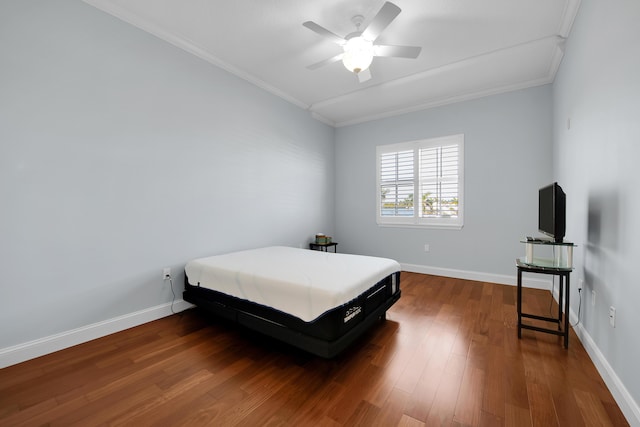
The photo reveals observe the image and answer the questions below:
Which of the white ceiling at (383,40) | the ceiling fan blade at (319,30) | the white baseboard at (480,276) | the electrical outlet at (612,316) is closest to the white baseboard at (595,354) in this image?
the white baseboard at (480,276)

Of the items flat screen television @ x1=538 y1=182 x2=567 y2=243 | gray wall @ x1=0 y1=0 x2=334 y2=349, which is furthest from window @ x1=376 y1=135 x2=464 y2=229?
gray wall @ x1=0 y1=0 x2=334 y2=349

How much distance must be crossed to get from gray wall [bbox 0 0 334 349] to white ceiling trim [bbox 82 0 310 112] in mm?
62

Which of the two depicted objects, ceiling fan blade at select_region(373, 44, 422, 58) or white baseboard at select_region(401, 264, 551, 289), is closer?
ceiling fan blade at select_region(373, 44, 422, 58)

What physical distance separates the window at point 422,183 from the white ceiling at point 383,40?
0.77 meters

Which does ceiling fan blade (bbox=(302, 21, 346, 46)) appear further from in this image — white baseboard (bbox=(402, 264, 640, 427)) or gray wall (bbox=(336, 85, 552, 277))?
white baseboard (bbox=(402, 264, 640, 427))

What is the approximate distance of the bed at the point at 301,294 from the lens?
5.95 feet

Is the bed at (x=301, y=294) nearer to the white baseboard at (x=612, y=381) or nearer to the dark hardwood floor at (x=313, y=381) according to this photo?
the dark hardwood floor at (x=313, y=381)

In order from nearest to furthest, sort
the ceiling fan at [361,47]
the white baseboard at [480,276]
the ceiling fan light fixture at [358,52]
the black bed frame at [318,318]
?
the black bed frame at [318,318] < the ceiling fan at [361,47] < the ceiling fan light fixture at [358,52] < the white baseboard at [480,276]

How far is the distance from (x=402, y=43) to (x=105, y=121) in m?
2.95

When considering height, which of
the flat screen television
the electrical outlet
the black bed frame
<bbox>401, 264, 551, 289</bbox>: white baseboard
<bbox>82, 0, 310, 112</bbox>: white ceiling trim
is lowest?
<bbox>401, 264, 551, 289</bbox>: white baseboard

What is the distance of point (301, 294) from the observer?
1896 millimetres

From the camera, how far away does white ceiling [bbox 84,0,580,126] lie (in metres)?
2.34

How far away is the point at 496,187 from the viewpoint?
3.86 meters

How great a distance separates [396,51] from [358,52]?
408mm
